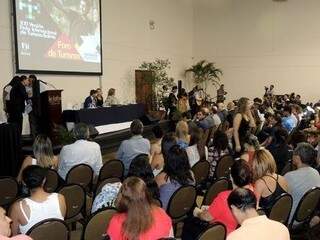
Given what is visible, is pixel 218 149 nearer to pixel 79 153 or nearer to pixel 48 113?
pixel 79 153

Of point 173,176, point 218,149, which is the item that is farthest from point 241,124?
point 173,176

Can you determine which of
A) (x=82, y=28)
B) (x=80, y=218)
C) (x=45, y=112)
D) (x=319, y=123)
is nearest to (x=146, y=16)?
(x=82, y=28)

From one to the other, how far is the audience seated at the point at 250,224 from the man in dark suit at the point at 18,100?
6.58m

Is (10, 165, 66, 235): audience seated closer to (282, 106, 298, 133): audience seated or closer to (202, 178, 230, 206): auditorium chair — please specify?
(202, 178, 230, 206): auditorium chair

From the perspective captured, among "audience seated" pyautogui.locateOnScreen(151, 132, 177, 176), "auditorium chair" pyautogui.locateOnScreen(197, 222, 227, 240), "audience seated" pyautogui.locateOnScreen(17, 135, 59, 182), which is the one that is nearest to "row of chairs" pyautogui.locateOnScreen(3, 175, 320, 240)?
"audience seated" pyautogui.locateOnScreen(17, 135, 59, 182)

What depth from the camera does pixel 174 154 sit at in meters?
3.75

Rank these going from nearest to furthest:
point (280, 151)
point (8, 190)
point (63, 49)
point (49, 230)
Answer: point (49, 230), point (8, 190), point (280, 151), point (63, 49)

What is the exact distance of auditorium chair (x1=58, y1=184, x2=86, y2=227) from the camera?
12.0 feet

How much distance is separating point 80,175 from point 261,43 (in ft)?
53.3

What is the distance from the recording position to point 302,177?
3.85 m

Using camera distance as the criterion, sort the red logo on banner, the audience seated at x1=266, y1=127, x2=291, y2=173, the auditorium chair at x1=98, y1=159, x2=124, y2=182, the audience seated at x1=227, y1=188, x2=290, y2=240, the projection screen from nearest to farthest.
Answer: the audience seated at x1=227, y1=188, x2=290, y2=240
the auditorium chair at x1=98, y1=159, x2=124, y2=182
the audience seated at x1=266, y1=127, x2=291, y2=173
the projection screen
the red logo on banner

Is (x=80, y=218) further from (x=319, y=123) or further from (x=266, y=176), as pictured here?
A: (x=319, y=123)

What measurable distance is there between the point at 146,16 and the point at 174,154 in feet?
42.0

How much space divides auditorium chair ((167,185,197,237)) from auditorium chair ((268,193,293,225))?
748mm
